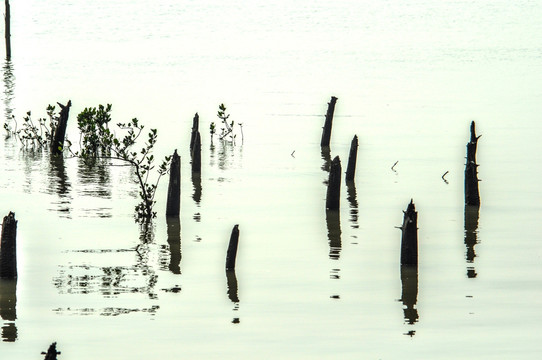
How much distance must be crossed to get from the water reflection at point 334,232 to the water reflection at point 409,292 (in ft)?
8.18

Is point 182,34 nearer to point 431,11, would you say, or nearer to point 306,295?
point 431,11

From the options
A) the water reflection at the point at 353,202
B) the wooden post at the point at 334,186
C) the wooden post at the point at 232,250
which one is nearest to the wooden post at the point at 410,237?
the wooden post at the point at 232,250

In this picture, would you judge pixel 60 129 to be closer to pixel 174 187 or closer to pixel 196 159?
pixel 196 159

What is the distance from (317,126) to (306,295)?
27.2 metres

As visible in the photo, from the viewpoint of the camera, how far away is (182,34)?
110 meters

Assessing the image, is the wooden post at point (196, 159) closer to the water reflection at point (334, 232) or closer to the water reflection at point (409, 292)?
the water reflection at point (334, 232)

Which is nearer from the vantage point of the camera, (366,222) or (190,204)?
(366,222)

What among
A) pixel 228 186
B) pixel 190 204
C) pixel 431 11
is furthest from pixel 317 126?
pixel 431 11

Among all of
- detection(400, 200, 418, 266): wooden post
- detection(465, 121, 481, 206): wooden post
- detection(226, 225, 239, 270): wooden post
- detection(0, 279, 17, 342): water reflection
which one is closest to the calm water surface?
detection(0, 279, 17, 342): water reflection

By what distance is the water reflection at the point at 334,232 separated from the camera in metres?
23.7

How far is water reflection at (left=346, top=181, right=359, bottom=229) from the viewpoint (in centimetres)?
2667

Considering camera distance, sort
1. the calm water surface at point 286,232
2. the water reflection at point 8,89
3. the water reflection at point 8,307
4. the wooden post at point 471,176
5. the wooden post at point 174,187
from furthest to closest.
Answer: the water reflection at point 8,89, the wooden post at point 471,176, the wooden post at point 174,187, the calm water surface at point 286,232, the water reflection at point 8,307

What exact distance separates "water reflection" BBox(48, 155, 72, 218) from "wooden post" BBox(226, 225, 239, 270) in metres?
6.93

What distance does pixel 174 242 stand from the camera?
24.2 m
